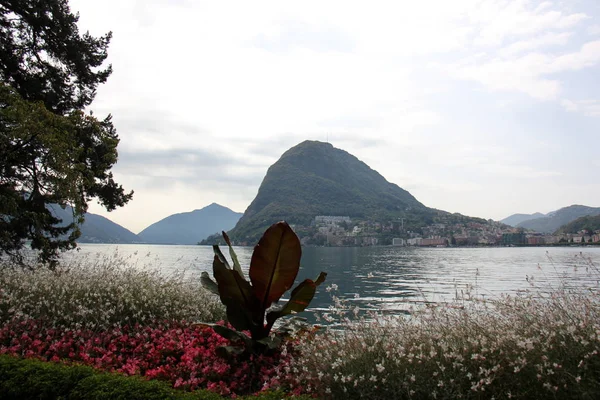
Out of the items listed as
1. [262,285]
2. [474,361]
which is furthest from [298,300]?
[474,361]

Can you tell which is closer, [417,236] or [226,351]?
[226,351]

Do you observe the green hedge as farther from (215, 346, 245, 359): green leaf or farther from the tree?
the tree

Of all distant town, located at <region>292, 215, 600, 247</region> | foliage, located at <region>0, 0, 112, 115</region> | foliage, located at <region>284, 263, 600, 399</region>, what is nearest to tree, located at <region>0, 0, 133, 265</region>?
foliage, located at <region>0, 0, 112, 115</region>

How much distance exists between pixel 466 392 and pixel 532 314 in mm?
1694

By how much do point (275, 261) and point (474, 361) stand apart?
2970 millimetres

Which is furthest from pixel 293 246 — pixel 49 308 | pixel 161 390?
pixel 49 308

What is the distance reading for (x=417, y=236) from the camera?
536 ft

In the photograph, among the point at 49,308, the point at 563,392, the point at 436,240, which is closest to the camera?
the point at 563,392

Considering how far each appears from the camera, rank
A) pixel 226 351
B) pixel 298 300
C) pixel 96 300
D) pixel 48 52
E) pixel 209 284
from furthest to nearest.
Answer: pixel 48 52
pixel 96 300
pixel 209 284
pixel 298 300
pixel 226 351

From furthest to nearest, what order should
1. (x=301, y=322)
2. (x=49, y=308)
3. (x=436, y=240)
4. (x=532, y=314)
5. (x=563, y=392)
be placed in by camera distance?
(x=436, y=240), (x=49, y=308), (x=301, y=322), (x=532, y=314), (x=563, y=392)

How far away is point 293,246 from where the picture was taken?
6.41 m

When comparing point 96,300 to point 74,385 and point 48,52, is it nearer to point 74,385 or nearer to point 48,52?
point 74,385

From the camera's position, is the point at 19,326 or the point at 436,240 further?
the point at 436,240

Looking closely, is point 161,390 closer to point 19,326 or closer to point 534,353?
point 534,353
